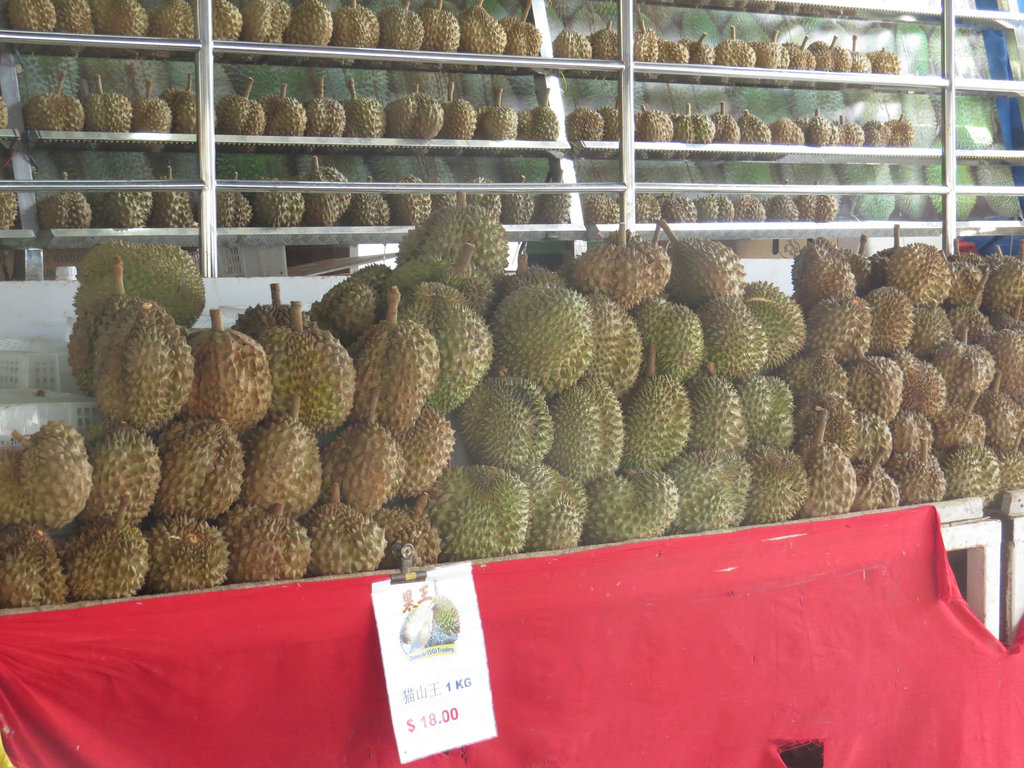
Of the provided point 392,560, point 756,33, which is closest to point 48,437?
point 392,560

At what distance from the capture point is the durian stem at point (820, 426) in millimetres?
2213

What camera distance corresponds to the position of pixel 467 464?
202 centimetres

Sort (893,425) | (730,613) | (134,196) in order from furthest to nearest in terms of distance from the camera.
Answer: (134,196) < (893,425) < (730,613)

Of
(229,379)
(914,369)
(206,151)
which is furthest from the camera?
(206,151)

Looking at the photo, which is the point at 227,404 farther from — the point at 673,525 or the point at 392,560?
the point at 673,525

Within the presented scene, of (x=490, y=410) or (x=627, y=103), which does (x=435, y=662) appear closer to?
(x=490, y=410)

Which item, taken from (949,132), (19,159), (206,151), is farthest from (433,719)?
(19,159)

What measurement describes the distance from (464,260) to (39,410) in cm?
90

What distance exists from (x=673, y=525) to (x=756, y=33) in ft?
16.3

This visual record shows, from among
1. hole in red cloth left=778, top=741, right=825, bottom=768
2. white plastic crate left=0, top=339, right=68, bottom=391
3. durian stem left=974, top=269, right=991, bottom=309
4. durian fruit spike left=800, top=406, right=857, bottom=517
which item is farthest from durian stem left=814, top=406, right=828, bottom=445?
white plastic crate left=0, top=339, right=68, bottom=391

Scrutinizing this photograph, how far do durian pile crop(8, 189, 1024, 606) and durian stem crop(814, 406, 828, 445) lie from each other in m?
0.01

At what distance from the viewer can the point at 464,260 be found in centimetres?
203

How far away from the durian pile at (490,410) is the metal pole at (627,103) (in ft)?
2.66

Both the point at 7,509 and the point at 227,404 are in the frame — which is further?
the point at 227,404
